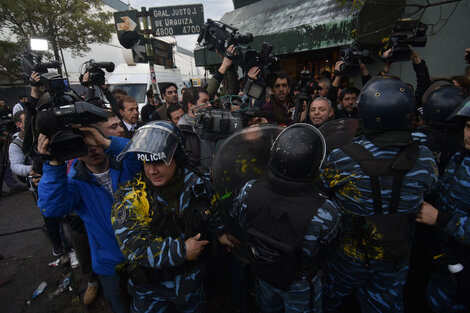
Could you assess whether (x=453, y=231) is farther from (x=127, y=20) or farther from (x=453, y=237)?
(x=127, y=20)

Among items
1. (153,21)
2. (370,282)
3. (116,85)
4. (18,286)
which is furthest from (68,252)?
(116,85)

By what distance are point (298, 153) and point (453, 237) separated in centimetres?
139

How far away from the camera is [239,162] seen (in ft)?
6.27

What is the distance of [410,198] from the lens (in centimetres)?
162

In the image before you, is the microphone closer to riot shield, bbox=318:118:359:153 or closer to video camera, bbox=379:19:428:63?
riot shield, bbox=318:118:359:153

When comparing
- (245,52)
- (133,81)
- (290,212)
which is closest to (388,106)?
(290,212)

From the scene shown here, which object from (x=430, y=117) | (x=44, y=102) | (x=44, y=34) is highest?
(x=44, y=34)

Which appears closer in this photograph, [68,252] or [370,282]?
[370,282]

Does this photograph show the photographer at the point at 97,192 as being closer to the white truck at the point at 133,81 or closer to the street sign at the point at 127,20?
the street sign at the point at 127,20

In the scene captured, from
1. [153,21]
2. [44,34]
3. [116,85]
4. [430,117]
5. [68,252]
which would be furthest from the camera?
[44,34]

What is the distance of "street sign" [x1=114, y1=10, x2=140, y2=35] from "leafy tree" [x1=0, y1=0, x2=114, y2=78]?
10311mm

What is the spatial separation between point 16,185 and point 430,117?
8.89 meters

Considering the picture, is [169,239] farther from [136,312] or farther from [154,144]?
[136,312]

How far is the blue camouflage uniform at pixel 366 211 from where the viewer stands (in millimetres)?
1614
